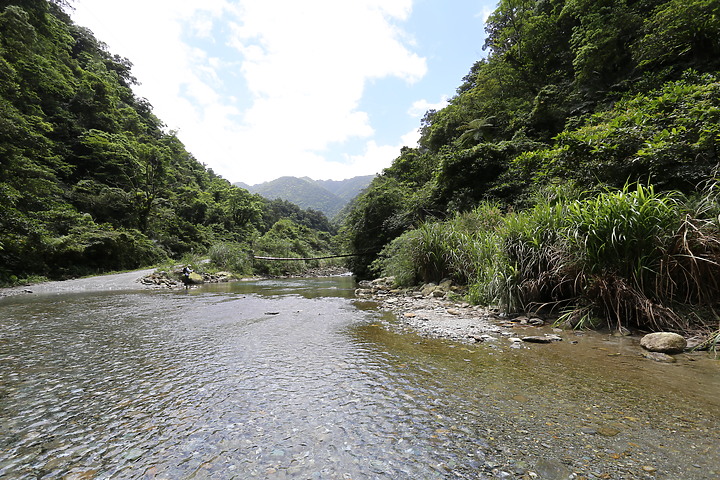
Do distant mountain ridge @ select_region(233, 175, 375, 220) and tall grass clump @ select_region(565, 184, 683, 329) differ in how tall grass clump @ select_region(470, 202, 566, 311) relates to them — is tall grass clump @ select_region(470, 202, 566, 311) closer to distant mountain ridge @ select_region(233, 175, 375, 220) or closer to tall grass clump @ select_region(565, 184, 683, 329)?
tall grass clump @ select_region(565, 184, 683, 329)

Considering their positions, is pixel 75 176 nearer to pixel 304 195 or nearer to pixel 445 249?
pixel 445 249

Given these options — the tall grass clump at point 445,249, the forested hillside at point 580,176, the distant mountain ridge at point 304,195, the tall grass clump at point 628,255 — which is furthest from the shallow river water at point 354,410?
the distant mountain ridge at point 304,195

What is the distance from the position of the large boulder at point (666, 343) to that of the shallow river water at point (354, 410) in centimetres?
20

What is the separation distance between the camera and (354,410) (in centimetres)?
242

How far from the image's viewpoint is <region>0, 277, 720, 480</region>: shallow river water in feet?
5.55

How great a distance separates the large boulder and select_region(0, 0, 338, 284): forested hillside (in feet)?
61.1

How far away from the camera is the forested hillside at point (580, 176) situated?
4.19 m

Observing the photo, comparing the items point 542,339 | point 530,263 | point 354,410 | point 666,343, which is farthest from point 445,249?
point 354,410

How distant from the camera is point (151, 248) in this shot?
2277cm

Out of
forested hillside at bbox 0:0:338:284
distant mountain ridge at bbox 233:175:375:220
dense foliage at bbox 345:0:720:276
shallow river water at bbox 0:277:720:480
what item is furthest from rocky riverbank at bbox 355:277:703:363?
distant mountain ridge at bbox 233:175:375:220

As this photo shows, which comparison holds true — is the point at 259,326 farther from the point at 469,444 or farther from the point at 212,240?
the point at 212,240

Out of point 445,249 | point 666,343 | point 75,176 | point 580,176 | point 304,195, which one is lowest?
point 666,343

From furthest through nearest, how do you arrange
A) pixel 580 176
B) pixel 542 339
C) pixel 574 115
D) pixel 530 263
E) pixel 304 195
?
pixel 304 195 < pixel 574 115 < pixel 580 176 < pixel 530 263 < pixel 542 339

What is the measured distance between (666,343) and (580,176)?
4.45 metres
